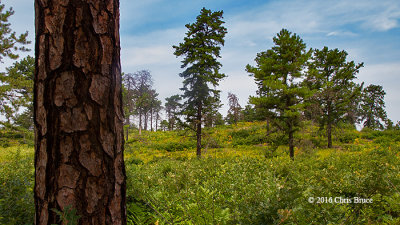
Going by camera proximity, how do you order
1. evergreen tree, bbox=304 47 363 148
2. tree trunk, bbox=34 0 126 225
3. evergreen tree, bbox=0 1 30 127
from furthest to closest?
evergreen tree, bbox=304 47 363 148
evergreen tree, bbox=0 1 30 127
tree trunk, bbox=34 0 126 225

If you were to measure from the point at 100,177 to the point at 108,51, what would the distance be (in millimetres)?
848

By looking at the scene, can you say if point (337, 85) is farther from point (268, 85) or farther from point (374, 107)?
point (374, 107)

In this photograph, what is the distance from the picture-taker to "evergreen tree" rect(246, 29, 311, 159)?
1157 centimetres

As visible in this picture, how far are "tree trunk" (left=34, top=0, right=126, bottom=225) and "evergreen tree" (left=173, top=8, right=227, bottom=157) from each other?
12.7 metres

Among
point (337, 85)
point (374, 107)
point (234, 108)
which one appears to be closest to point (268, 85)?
point (337, 85)

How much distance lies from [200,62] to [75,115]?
1340cm

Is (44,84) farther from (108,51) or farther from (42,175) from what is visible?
(42,175)

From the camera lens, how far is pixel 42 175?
130 centimetres

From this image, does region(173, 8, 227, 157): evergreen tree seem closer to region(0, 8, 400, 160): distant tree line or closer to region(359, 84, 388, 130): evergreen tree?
region(0, 8, 400, 160): distant tree line

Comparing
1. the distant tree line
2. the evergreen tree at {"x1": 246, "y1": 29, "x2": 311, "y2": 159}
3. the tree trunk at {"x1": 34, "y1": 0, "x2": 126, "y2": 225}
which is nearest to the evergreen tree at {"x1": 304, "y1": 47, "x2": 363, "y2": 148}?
the distant tree line

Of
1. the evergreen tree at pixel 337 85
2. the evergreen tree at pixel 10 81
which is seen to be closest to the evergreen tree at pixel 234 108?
the evergreen tree at pixel 337 85

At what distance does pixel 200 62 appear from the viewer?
1417cm

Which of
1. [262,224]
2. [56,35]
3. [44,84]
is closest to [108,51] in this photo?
[56,35]

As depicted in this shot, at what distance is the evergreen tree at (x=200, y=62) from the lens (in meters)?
14.3
